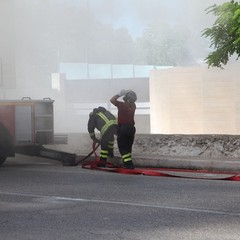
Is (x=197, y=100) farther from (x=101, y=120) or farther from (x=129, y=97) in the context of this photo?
(x=129, y=97)

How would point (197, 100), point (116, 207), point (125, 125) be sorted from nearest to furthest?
1. point (116, 207)
2. point (125, 125)
3. point (197, 100)

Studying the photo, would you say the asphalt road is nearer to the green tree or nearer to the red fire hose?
the red fire hose

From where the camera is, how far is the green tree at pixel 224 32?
9.76 meters

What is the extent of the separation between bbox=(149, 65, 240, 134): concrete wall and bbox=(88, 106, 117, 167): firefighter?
1643 centimetres

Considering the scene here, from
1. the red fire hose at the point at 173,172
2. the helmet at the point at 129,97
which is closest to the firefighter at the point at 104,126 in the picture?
the red fire hose at the point at 173,172

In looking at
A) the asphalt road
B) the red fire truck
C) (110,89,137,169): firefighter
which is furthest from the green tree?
the red fire truck

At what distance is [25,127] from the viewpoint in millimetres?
9461

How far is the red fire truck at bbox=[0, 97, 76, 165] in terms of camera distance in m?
9.31

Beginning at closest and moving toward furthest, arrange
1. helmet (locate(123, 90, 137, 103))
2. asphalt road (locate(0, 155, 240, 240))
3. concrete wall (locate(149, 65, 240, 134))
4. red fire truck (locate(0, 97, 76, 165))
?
asphalt road (locate(0, 155, 240, 240)) < helmet (locate(123, 90, 137, 103)) < red fire truck (locate(0, 97, 76, 165)) < concrete wall (locate(149, 65, 240, 134))

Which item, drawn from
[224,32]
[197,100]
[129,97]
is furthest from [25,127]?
[197,100]

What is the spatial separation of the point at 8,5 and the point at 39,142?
521 centimetres

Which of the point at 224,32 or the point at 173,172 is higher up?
the point at 224,32

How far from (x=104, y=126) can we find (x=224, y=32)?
3095mm

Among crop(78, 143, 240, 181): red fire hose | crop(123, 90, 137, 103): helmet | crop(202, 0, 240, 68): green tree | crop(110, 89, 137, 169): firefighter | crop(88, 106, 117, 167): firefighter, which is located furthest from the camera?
crop(202, 0, 240, 68): green tree
